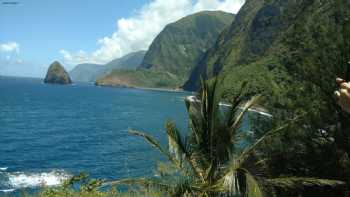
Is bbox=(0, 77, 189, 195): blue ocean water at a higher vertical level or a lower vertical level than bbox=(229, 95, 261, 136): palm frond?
lower


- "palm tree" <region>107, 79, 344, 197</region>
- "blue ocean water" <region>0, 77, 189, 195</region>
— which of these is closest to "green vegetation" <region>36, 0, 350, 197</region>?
"palm tree" <region>107, 79, 344, 197</region>

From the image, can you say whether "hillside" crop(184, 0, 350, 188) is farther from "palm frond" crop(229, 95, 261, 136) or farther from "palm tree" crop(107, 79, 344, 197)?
"palm tree" crop(107, 79, 344, 197)

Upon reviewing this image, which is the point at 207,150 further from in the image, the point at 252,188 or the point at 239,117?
the point at 252,188

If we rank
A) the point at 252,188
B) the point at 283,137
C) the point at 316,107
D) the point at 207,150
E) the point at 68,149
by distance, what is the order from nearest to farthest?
the point at 252,188 → the point at 207,150 → the point at 316,107 → the point at 283,137 → the point at 68,149

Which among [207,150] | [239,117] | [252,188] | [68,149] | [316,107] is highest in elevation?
→ [239,117]

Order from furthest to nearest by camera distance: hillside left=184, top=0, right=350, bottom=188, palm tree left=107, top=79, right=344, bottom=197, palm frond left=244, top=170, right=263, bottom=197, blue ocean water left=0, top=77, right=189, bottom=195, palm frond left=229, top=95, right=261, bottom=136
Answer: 1. blue ocean water left=0, top=77, right=189, bottom=195
2. hillside left=184, top=0, right=350, bottom=188
3. palm frond left=229, top=95, right=261, bottom=136
4. palm tree left=107, top=79, right=344, bottom=197
5. palm frond left=244, top=170, right=263, bottom=197

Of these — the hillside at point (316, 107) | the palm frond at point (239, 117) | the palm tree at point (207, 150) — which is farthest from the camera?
the hillside at point (316, 107)

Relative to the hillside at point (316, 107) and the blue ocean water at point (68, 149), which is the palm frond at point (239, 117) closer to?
the hillside at point (316, 107)

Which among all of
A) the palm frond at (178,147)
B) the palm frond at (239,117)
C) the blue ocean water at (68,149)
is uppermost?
the palm frond at (239,117)

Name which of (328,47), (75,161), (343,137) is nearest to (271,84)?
(328,47)

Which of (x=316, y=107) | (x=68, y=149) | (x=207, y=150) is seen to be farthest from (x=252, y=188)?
(x=68, y=149)

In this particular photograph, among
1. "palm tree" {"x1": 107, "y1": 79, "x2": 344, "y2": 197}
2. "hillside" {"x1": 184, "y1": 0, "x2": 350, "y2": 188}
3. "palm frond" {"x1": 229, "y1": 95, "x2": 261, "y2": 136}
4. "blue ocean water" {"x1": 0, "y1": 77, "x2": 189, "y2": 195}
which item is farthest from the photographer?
"blue ocean water" {"x1": 0, "y1": 77, "x2": 189, "y2": 195}

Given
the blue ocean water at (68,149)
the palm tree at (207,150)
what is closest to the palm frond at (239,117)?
the palm tree at (207,150)

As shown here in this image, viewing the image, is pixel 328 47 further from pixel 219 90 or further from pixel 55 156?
pixel 55 156
